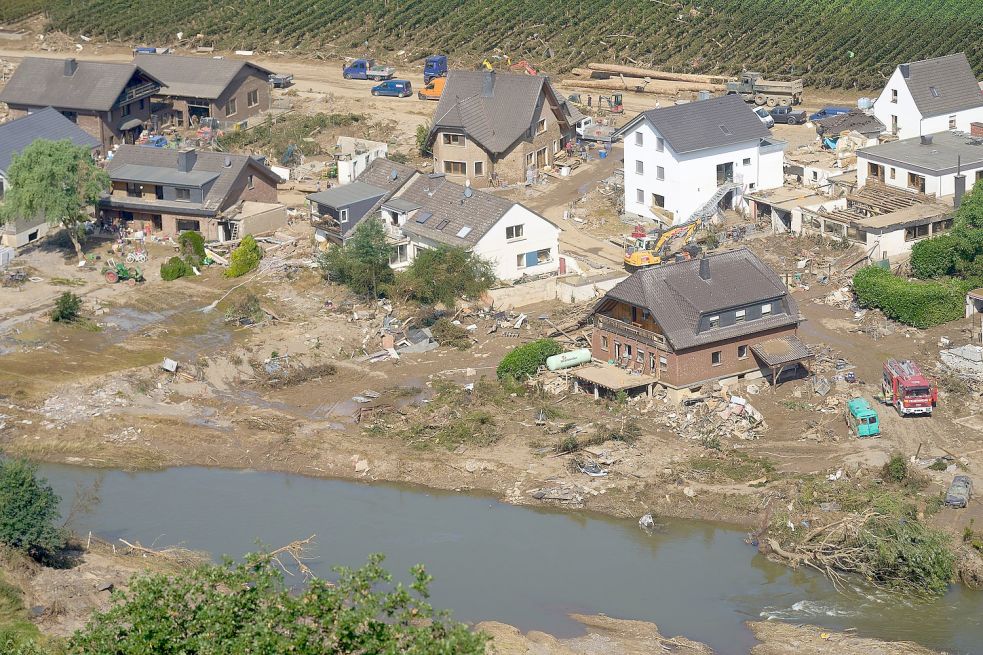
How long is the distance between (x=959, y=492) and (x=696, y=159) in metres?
24.7

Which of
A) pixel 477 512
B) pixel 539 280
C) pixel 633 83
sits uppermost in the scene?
pixel 633 83

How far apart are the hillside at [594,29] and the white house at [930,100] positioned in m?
12.4

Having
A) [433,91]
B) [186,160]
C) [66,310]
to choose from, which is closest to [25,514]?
[66,310]

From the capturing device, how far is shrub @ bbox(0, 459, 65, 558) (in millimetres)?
39219

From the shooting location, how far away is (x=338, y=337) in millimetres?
54906

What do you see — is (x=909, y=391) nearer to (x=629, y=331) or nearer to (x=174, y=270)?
(x=629, y=331)

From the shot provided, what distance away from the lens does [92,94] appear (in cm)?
7644

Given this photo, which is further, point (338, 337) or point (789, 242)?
point (789, 242)

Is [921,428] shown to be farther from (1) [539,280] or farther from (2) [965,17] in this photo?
(2) [965,17]

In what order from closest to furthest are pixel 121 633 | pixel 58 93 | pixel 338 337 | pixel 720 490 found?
pixel 121 633, pixel 720 490, pixel 338 337, pixel 58 93

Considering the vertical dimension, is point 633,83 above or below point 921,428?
above

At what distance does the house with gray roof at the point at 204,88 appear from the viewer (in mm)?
80188

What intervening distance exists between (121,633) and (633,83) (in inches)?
2392

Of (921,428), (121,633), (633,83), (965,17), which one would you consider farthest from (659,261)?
(965,17)
